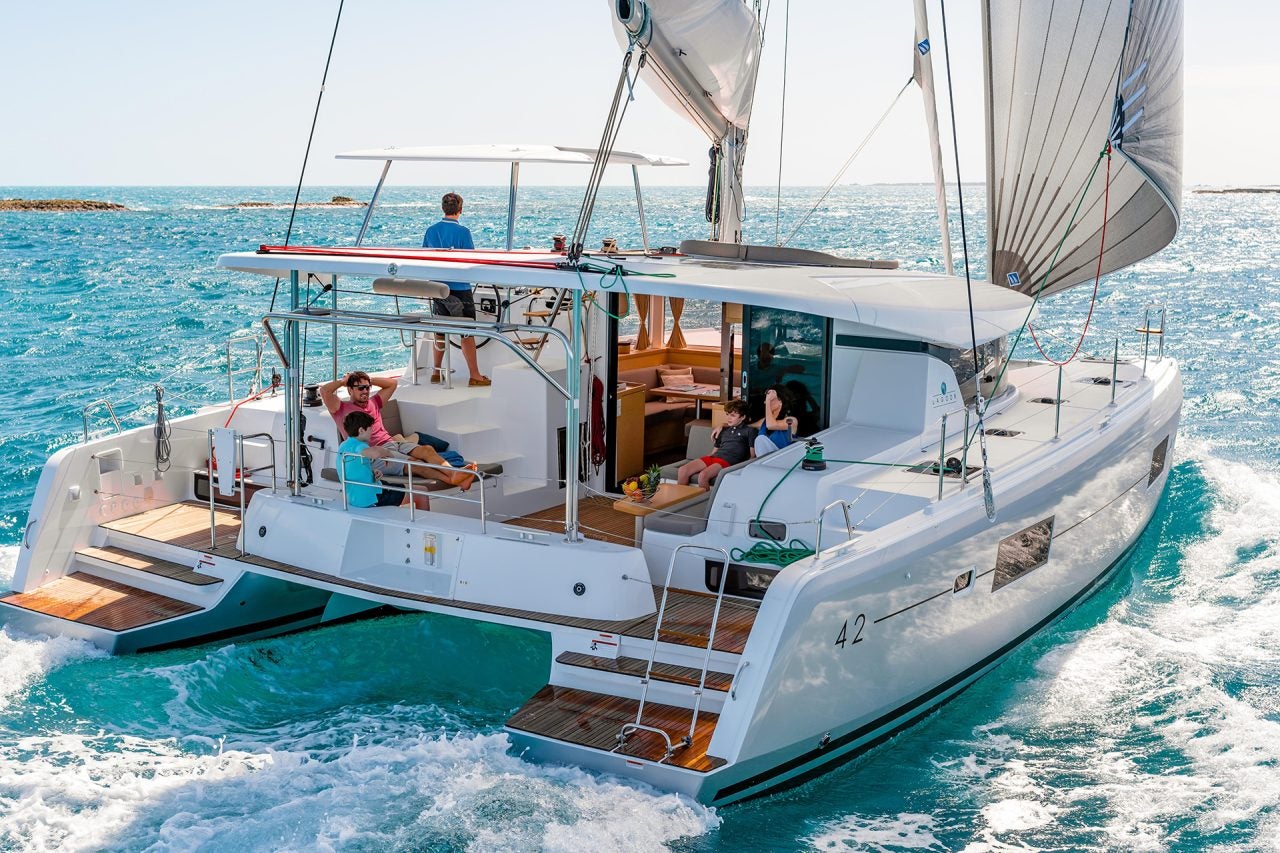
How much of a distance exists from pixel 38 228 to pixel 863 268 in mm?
79130

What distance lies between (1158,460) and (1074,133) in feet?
9.70

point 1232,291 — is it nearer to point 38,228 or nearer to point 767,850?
point 767,850

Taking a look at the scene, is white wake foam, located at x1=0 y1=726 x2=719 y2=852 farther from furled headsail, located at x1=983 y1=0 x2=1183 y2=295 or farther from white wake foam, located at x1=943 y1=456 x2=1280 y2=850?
furled headsail, located at x1=983 y1=0 x2=1183 y2=295

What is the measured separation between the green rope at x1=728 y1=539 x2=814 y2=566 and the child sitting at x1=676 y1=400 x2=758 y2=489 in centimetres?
93

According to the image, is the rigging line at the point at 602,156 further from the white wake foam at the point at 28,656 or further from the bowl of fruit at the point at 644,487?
the white wake foam at the point at 28,656

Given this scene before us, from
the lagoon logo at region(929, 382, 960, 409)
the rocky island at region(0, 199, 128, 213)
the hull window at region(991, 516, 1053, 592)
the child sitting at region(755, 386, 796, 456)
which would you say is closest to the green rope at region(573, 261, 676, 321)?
the child sitting at region(755, 386, 796, 456)

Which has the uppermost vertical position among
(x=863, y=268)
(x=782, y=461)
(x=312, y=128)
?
(x=312, y=128)

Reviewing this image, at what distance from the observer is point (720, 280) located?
22.8 feet

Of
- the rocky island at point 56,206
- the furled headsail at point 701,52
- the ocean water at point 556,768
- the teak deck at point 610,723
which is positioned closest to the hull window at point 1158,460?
the ocean water at point 556,768

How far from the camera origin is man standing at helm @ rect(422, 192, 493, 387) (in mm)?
9273

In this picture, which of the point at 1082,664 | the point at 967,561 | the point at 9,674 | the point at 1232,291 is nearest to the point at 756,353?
the point at 967,561

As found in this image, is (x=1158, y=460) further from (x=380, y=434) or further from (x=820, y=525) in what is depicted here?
(x=380, y=434)

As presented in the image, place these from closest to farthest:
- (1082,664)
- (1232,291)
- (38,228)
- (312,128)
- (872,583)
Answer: (872,583) < (312,128) < (1082,664) < (1232,291) < (38,228)

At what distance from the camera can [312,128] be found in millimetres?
8016
